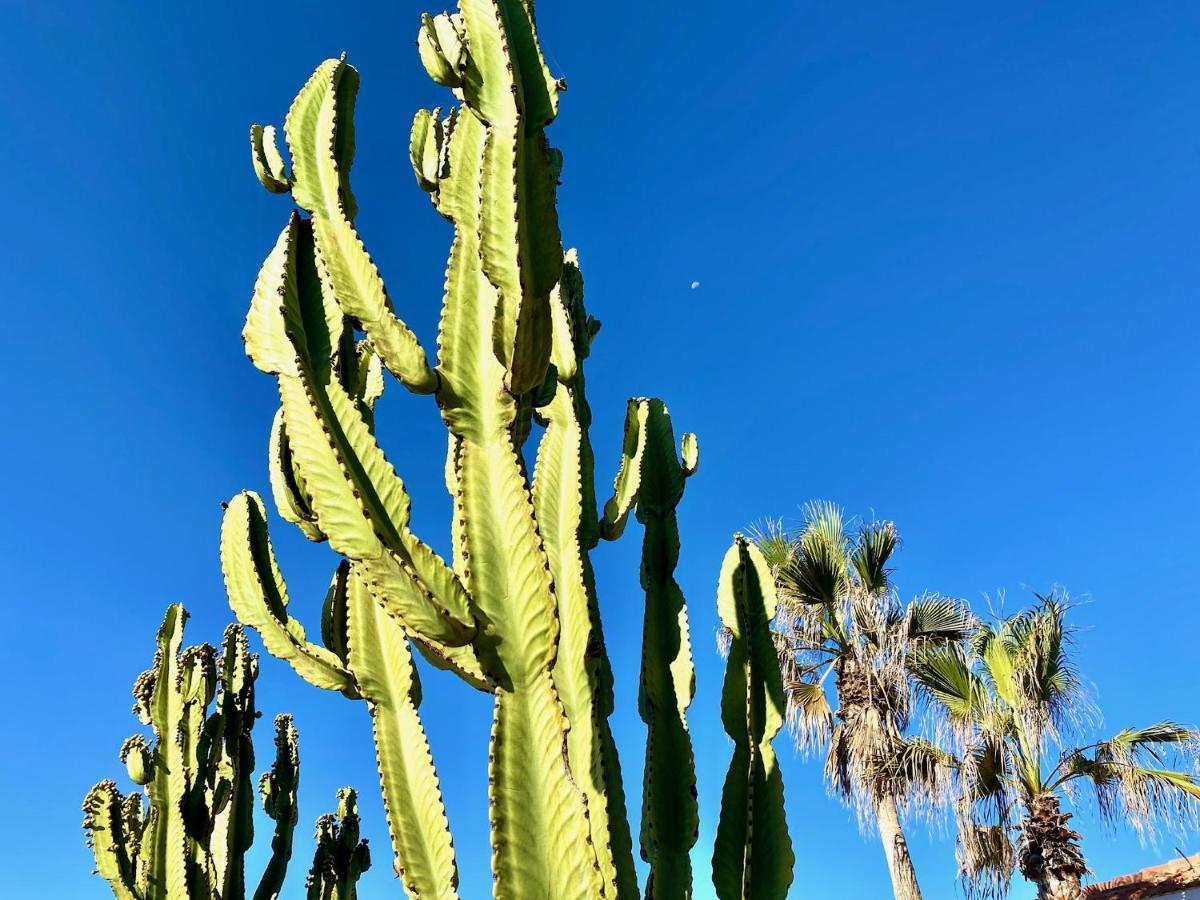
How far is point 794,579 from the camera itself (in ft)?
31.1

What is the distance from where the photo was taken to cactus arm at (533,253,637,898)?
6.27ft

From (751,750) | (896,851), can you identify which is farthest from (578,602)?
(896,851)

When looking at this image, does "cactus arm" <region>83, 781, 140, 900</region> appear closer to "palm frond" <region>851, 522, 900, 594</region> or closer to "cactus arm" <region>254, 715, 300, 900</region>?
"cactus arm" <region>254, 715, 300, 900</region>

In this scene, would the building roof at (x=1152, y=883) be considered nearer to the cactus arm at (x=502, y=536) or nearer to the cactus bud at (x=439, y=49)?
the cactus arm at (x=502, y=536)

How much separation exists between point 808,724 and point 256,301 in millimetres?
8260

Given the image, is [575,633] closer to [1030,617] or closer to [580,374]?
[580,374]

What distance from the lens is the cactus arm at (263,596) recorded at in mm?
2350

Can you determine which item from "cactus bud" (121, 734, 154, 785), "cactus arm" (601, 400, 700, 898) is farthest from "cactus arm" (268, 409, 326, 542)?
"cactus bud" (121, 734, 154, 785)

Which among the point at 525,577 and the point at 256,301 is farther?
the point at 256,301

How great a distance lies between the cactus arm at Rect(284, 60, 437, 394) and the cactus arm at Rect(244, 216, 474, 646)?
0.12 m

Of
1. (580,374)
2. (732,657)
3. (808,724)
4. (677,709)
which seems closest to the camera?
(677,709)

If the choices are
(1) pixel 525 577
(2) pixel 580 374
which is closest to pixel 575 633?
(1) pixel 525 577

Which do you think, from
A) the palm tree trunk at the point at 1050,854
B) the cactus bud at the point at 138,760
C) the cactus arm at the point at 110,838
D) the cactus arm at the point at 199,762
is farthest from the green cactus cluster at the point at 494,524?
the palm tree trunk at the point at 1050,854

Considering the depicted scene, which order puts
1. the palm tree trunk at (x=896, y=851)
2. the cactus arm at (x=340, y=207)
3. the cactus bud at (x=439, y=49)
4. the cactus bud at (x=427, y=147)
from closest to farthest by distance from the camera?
the cactus arm at (x=340, y=207)
the cactus bud at (x=439, y=49)
the cactus bud at (x=427, y=147)
the palm tree trunk at (x=896, y=851)
